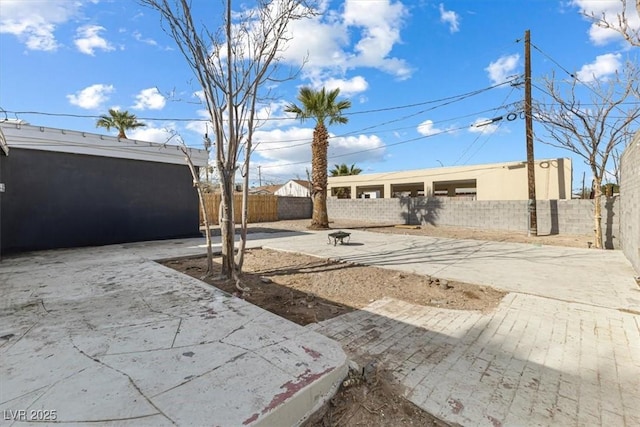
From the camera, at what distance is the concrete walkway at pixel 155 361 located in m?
1.69

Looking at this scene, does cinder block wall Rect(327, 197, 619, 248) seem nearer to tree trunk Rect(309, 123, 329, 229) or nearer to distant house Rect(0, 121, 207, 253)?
tree trunk Rect(309, 123, 329, 229)

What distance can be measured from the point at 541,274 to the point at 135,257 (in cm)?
884

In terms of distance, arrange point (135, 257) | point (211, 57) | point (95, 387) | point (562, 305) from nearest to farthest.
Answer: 1. point (95, 387)
2. point (562, 305)
3. point (211, 57)
4. point (135, 257)

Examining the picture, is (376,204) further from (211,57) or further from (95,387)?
(95,387)

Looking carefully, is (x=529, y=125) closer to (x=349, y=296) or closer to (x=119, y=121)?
(x=349, y=296)

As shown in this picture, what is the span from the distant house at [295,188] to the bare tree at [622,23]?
36.5m

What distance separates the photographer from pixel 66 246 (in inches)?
350

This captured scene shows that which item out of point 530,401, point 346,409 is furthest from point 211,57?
point 530,401

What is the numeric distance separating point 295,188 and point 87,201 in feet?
110

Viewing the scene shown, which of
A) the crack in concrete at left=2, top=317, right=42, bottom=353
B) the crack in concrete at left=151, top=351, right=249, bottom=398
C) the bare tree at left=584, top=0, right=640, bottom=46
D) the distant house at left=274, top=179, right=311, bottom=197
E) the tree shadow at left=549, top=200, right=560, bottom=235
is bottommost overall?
the crack in concrete at left=151, top=351, right=249, bottom=398

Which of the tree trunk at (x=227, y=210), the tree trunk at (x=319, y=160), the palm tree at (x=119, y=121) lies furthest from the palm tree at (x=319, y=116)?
the palm tree at (x=119, y=121)

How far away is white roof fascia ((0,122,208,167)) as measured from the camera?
8.02 meters

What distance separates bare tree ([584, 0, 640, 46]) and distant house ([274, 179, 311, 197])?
36450mm

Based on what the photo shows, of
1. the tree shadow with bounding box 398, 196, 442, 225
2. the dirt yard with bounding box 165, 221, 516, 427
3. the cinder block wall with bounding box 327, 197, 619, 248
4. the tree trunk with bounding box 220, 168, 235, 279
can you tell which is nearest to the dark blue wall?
the dirt yard with bounding box 165, 221, 516, 427
